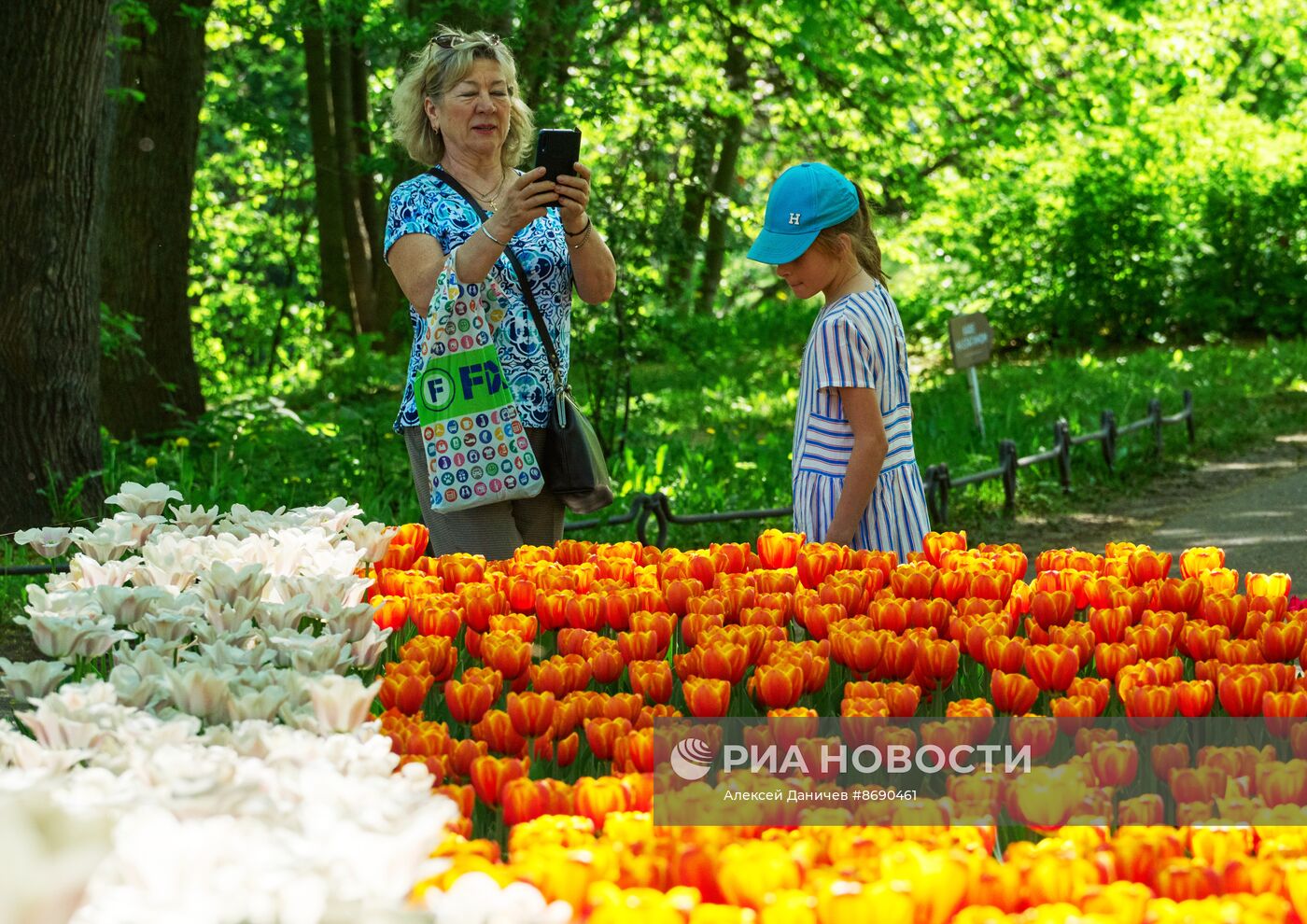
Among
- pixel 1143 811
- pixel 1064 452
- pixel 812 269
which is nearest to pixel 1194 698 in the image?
pixel 1143 811

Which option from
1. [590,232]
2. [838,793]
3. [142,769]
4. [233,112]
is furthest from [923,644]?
[233,112]

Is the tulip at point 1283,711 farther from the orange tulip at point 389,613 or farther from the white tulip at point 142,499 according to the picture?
the white tulip at point 142,499

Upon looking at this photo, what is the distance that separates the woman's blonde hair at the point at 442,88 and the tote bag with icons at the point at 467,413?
605 mm

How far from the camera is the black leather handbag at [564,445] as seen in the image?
13.4 ft

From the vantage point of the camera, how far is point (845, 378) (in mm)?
3789

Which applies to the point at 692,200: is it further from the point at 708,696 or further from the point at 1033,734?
the point at 1033,734

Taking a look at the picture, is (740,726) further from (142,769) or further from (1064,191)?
(1064,191)

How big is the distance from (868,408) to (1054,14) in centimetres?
1365

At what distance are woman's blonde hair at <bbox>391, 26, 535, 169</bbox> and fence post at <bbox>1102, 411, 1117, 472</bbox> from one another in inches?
299

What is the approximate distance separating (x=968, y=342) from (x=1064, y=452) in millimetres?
1488

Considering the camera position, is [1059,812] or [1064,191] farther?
[1064,191]

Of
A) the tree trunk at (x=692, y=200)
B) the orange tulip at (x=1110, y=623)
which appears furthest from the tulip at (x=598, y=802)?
the tree trunk at (x=692, y=200)

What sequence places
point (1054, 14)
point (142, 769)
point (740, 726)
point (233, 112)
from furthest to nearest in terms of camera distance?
point (1054, 14)
point (233, 112)
point (740, 726)
point (142, 769)

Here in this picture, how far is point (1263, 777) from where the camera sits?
191 centimetres
